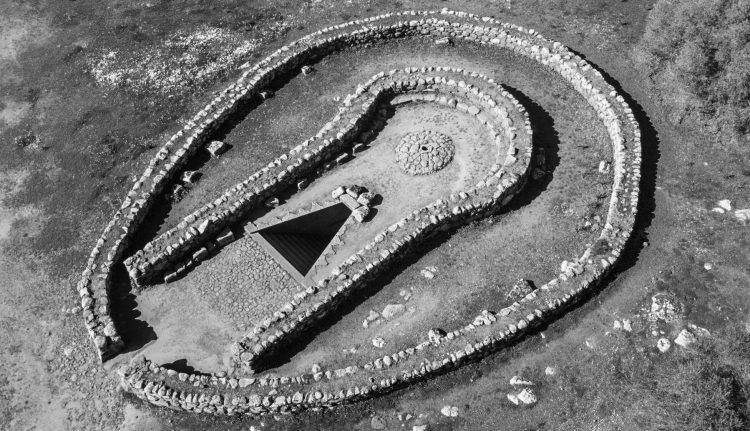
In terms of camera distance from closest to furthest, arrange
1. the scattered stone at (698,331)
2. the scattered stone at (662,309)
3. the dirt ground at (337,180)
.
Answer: the dirt ground at (337,180) < the scattered stone at (698,331) < the scattered stone at (662,309)

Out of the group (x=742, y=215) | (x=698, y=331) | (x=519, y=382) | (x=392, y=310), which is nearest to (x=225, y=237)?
(x=392, y=310)

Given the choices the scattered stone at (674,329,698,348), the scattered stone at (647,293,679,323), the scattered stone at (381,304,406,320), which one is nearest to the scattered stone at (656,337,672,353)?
the scattered stone at (674,329,698,348)

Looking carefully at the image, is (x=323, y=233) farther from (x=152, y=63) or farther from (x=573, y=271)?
(x=152, y=63)

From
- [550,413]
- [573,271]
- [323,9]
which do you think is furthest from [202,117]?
[550,413]

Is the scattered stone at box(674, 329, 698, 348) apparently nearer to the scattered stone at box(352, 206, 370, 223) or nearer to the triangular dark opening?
the scattered stone at box(352, 206, 370, 223)

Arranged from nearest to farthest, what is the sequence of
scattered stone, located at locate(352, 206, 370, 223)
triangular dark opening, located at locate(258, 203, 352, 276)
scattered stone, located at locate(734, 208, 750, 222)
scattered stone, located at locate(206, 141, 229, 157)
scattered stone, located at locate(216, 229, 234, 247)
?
scattered stone, located at locate(734, 208, 750, 222) < scattered stone, located at locate(216, 229, 234, 247) < triangular dark opening, located at locate(258, 203, 352, 276) < scattered stone, located at locate(352, 206, 370, 223) < scattered stone, located at locate(206, 141, 229, 157)

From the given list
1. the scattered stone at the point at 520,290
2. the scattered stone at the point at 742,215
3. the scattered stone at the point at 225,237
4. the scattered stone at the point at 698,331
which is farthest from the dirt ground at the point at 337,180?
the scattered stone at the point at 225,237

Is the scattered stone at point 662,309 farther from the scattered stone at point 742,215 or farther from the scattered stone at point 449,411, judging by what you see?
the scattered stone at point 449,411
